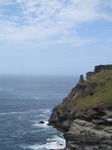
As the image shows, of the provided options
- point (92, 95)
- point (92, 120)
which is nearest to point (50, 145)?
point (92, 120)

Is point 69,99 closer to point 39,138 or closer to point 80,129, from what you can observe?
point 39,138

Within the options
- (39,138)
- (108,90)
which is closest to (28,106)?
(39,138)

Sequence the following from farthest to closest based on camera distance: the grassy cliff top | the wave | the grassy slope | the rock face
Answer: the wave < the grassy cliff top < the grassy slope < the rock face

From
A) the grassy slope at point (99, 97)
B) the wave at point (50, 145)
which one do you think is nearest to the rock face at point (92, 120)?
the grassy slope at point (99, 97)

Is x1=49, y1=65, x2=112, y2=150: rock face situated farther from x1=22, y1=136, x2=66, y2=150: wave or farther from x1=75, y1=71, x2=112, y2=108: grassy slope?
x1=22, y1=136, x2=66, y2=150: wave

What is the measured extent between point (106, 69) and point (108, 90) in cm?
3574

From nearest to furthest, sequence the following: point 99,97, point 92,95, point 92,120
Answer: point 92,120 → point 99,97 → point 92,95

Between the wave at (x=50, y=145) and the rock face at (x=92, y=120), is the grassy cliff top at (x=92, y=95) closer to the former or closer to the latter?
the rock face at (x=92, y=120)

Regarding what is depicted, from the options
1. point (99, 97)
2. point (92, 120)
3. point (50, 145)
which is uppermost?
point (99, 97)

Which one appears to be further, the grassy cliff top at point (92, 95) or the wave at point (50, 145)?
the wave at point (50, 145)

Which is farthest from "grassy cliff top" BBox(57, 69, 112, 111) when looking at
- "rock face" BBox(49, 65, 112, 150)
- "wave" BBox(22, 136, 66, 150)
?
"wave" BBox(22, 136, 66, 150)

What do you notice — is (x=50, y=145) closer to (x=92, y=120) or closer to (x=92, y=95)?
(x=92, y=120)

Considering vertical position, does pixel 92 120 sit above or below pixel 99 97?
below

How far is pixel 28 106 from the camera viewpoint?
15262 cm
